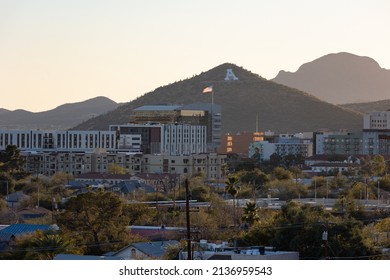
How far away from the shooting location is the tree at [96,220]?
131 ft

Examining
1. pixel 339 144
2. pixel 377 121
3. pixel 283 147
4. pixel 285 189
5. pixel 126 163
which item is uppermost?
pixel 377 121

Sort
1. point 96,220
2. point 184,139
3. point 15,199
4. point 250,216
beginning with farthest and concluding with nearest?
point 184,139 → point 15,199 → point 250,216 → point 96,220

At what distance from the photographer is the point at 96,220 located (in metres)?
42.7

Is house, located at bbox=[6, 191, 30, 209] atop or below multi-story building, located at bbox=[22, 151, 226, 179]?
below

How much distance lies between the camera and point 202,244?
3177 centimetres

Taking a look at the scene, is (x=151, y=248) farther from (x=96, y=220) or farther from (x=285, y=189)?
(x=285, y=189)

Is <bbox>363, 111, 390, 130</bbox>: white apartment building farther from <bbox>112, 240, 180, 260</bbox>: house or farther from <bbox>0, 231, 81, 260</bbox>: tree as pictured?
<bbox>0, 231, 81, 260</bbox>: tree

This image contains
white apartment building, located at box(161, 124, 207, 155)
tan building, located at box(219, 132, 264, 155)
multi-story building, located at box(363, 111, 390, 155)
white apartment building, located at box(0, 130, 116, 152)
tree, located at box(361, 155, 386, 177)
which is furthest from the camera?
tan building, located at box(219, 132, 264, 155)

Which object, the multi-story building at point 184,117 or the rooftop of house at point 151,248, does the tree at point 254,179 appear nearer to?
the rooftop of house at point 151,248

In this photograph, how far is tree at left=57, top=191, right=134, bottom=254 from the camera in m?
40.1

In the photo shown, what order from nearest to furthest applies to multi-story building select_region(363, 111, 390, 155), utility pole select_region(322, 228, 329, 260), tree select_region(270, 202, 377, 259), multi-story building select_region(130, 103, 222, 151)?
utility pole select_region(322, 228, 329, 260) → tree select_region(270, 202, 377, 259) → multi-story building select_region(363, 111, 390, 155) → multi-story building select_region(130, 103, 222, 151)

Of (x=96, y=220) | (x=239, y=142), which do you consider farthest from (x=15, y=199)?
(x=239, y=142)

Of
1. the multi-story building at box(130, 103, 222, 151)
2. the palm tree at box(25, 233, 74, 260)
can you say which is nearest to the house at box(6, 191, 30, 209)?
the palm tree at box(25, 233, 74, 260)

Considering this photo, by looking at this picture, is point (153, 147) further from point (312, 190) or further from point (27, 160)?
point (312, 190)
